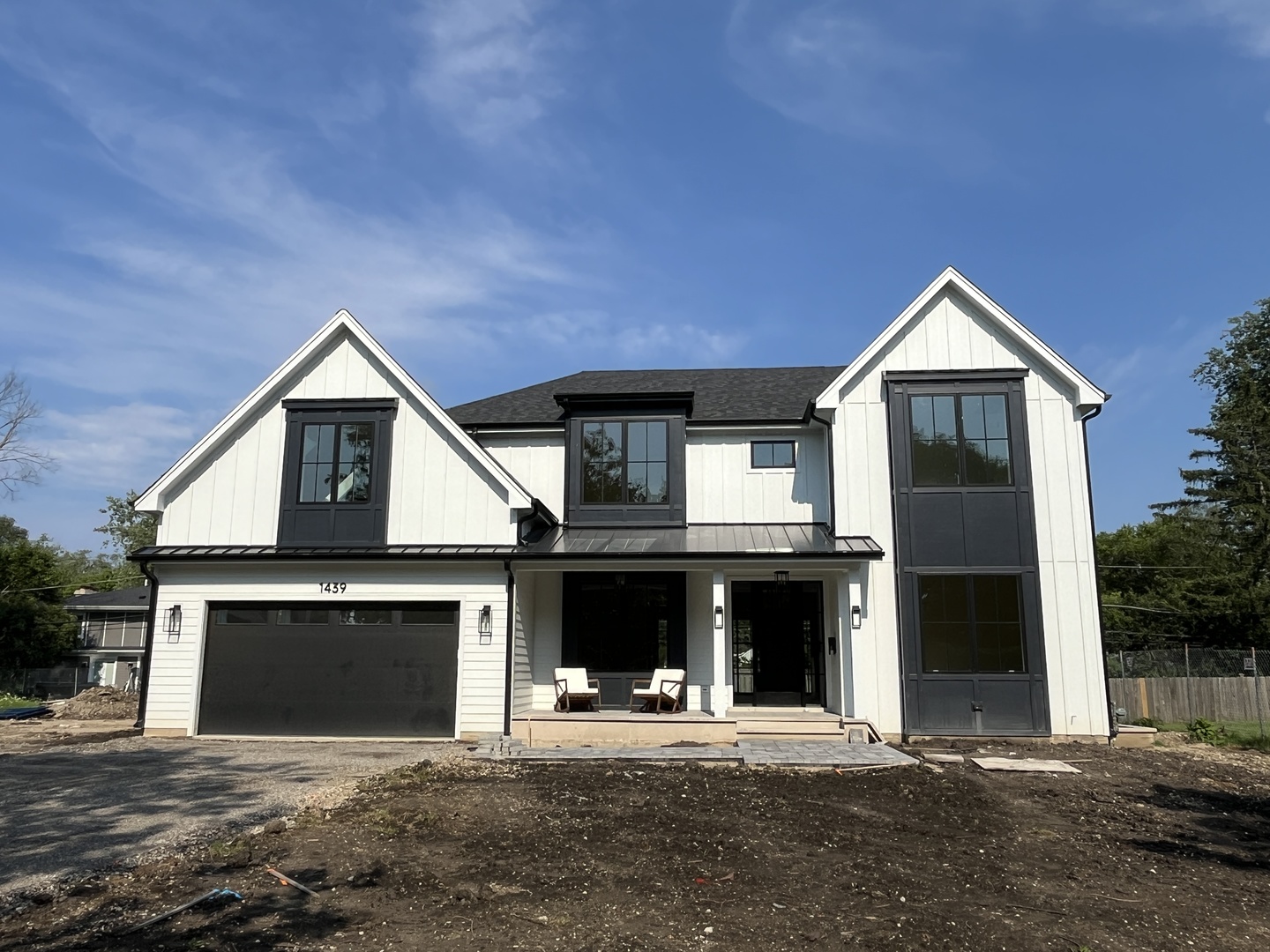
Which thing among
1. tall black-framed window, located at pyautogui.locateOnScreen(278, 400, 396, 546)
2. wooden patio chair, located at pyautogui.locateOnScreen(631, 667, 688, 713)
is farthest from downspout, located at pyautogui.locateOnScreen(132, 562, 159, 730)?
wooden patio chair, located at pyautogui.locateOnScreen(631, 667, 688, 713)

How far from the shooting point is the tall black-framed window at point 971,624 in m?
14.1

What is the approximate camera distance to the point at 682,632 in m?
15.8

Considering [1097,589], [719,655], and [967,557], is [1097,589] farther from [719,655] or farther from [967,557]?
[719,655]

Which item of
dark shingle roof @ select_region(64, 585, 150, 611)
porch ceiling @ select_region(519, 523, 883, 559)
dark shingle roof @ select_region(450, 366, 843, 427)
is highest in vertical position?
dark shingle roof @ select_region(450, 366, 843, 427)

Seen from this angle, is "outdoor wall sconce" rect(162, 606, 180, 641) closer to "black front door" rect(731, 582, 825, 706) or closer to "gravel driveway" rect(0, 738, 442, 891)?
"gravel driveway" rect(0, 738, 442, 891)

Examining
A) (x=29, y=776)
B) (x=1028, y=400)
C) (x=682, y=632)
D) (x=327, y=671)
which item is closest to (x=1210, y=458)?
(x=1028, y=400)

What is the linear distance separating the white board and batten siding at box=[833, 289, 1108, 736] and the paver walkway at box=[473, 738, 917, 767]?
158 cm

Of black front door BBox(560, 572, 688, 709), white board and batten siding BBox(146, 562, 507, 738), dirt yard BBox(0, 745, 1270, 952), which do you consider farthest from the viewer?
black front door BBox(560, 572, 688, 709)

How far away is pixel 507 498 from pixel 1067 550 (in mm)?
9330

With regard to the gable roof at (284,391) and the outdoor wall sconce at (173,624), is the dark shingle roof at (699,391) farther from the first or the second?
the outdoor wall sconce at (173,624)

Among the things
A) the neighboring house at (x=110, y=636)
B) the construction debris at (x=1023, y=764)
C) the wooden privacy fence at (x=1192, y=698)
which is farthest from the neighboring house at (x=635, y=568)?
the neighboring house at (x=110, y=636)

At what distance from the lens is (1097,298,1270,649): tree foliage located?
32.7m

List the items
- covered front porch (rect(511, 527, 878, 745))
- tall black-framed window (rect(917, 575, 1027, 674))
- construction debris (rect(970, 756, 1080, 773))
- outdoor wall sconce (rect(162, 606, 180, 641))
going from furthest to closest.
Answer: outdoor wall sconce (rect(162, 606, 180, 641)) < covered front porch (rect(511, 527, 878, 745)) < tall black-framed window (rect(917, 575, 1027, 674)) < construction debris (rect(970, 756, 1080, 773))

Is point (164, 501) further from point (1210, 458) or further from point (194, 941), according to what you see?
point (1210, 458)
